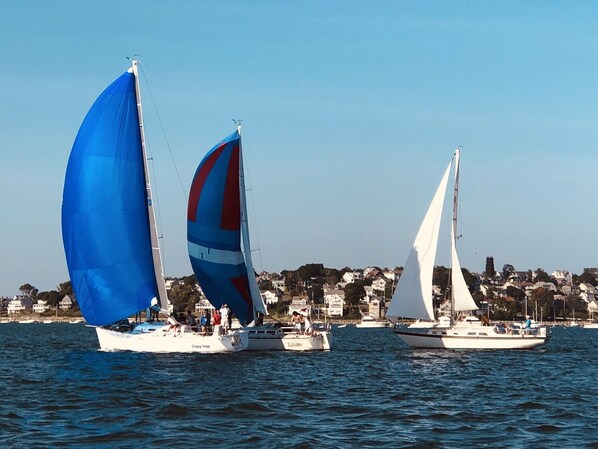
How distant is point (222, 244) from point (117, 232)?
7799 mm

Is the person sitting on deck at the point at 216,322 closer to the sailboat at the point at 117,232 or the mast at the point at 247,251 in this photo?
the sailboat at the point at 117,232

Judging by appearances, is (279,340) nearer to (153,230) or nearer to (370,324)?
(153,230)

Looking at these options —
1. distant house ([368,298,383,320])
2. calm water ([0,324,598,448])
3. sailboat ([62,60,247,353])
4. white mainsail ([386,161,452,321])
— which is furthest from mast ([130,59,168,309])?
distant house ([368,298,383,320])

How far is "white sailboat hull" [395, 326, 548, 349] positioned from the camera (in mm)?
56812

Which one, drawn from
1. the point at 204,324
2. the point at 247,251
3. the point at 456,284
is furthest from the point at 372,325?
the point at 204,324

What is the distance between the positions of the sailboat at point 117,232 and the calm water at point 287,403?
4.72 ft

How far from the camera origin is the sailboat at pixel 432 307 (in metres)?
57.1

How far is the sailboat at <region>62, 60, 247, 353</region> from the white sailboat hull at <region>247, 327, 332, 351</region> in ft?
11.1

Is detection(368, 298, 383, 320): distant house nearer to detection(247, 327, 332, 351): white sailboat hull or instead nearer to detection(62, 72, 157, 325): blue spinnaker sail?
detection(247, 327, 332, 351): white sailboat hull

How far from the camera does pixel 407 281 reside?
58.1m

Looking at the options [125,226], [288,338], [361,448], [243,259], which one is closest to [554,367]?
[288,338]

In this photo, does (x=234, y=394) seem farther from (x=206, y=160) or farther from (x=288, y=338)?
(x=206, y=160)

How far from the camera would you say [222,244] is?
54.0 metres

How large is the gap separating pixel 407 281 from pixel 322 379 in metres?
20.8
